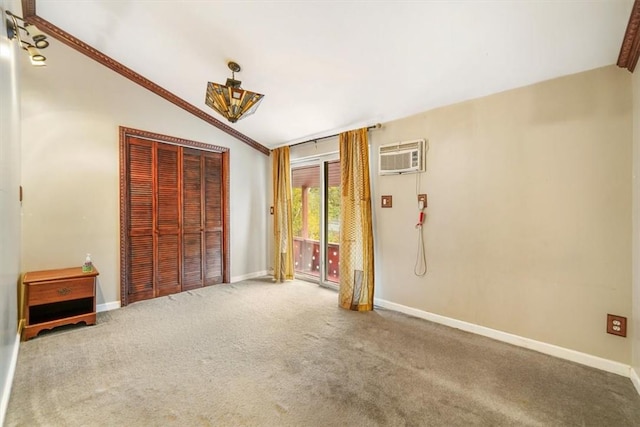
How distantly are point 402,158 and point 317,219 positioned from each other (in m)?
1.78

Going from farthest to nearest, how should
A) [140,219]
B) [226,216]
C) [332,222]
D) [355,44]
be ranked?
[226,216], [332,222], [140,219], [355,44]

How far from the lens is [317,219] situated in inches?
176

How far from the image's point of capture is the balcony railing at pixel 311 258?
14.0 feet

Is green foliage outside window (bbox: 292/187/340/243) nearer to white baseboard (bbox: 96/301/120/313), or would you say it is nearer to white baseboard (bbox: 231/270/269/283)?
white baseboard (bbox: 231/270/269/283)

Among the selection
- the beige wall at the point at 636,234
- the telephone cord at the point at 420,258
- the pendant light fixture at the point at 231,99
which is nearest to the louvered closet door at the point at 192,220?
the pendant light fixture at the point at 231,99

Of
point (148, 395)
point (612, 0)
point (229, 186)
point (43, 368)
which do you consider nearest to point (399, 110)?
point (612, 0)

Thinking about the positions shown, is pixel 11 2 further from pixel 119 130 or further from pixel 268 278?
pixel 268 278

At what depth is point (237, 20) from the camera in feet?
7.72

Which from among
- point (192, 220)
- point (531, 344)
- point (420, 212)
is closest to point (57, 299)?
point (192, 220)

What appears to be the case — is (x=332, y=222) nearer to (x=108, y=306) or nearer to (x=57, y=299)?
(x=108, y=306)

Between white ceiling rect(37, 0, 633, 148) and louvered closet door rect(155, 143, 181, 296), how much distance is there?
3.24 feet

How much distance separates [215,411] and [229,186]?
3.34 meters

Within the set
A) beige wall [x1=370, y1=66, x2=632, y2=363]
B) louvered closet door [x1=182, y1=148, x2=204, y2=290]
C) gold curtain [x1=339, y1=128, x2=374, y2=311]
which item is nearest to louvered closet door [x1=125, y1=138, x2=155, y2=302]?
louvered closet door [x1=182, y1=148, x2=204, y2=290]

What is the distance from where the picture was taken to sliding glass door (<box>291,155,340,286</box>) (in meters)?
4.22
